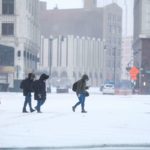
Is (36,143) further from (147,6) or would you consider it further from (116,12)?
(116,12)

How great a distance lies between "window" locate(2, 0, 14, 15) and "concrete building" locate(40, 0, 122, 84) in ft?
324

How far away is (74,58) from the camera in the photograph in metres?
167

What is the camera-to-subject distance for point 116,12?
189m

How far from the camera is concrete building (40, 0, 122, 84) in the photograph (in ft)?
595

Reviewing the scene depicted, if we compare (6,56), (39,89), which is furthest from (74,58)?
(39,89)

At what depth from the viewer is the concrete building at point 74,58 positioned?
538 ft

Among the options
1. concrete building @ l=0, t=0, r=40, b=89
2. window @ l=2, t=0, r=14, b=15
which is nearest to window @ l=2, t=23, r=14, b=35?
concrete building @ l=0, t=0, r=40, b=89

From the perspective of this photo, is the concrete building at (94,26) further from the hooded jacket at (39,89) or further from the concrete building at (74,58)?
the hooded jacket at (39,89)

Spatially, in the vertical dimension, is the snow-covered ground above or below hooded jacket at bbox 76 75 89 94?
below

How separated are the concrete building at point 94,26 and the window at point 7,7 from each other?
3889 inches

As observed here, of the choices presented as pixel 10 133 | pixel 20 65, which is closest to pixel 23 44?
pixel 20 65

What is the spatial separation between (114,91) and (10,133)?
50.2 metres

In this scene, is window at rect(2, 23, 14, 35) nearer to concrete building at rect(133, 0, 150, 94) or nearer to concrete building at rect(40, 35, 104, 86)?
concrete building at rect(133, 0, 150, 94)

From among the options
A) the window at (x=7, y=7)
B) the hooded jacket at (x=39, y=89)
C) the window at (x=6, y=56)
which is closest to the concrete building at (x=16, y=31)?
the window at (x=7, y=7)
